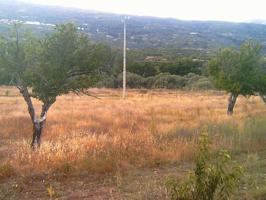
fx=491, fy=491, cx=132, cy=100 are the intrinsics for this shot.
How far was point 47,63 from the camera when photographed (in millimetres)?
13359

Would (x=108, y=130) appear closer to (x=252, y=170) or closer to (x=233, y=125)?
(x=233, y=125)

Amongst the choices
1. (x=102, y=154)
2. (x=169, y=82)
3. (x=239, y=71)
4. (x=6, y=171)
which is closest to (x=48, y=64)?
(x=102, y=154)

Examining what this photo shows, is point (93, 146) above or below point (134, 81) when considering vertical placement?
above

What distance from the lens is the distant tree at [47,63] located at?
13117mm

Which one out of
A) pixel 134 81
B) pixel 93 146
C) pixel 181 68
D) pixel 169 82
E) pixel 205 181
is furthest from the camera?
pixel 181 68

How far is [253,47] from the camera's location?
81.3 feet

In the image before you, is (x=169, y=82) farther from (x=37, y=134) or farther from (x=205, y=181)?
(x=205, y=181)

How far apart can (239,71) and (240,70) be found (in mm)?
92

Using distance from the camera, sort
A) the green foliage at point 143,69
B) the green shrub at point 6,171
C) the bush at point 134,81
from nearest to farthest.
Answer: the green shrub at point 6,171
the bush at point 134,81
the green foliage at point 143,69

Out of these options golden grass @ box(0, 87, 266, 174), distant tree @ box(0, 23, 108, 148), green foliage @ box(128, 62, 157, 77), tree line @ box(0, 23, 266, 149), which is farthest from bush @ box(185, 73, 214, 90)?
distant tree @ box(0, 23, 108, 148)

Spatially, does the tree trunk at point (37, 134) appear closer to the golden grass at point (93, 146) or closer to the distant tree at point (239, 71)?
the golden grass at point (93, 146)

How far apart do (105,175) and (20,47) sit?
14.6 ft

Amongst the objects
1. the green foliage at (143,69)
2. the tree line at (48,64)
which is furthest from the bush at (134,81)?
the tree line at (48,64)

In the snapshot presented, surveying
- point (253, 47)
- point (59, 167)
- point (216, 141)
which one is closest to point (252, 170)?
point (216, 141)
